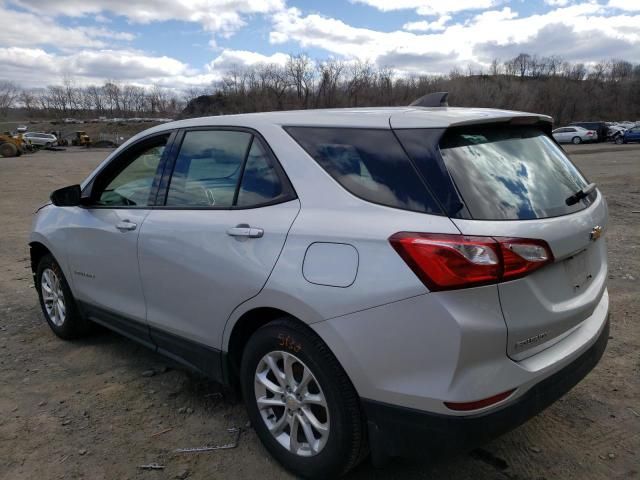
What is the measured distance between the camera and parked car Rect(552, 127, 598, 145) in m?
40.5

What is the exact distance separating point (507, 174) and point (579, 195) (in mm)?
531

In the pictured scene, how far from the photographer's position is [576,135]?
40.9m

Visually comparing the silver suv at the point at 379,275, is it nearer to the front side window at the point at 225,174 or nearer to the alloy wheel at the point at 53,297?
the front side window at the point at 225,174

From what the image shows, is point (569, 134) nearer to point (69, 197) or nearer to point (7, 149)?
point (69, 197)

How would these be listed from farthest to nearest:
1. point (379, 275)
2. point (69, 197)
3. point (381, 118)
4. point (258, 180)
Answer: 1. point (69, 197)
2. point (258, 180)
3. point (381, 118)
4. point (379, 275)

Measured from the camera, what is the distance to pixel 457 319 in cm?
197

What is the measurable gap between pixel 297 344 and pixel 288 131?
1.07 m

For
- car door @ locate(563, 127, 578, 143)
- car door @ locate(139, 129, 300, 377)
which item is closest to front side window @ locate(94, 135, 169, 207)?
car door @ locate(139, 129, 300, 377)

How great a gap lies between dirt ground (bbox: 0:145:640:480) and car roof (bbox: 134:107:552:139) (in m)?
1.46

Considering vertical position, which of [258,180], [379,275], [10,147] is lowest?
[10,147]

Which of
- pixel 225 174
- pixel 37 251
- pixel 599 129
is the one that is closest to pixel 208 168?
pixel 225 174

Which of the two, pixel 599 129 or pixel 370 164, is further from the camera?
pixel 599 129

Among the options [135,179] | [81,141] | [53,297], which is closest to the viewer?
[135,179]

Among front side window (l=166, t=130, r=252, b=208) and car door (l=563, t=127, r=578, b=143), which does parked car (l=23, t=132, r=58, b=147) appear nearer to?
car door (l=563, t=127, r=578, b=143)
